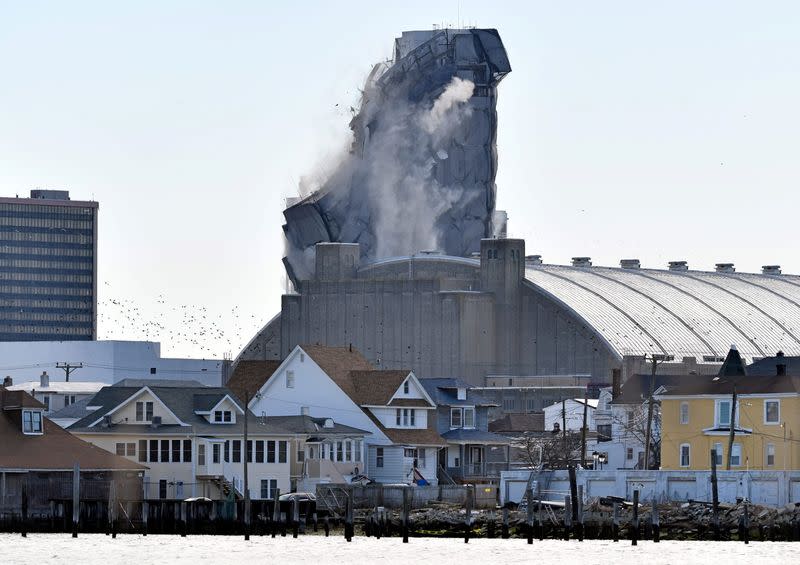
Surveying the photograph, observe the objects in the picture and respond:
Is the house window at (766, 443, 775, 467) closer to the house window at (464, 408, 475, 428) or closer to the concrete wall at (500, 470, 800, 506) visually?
the concrete wall at (500, 470, 800, 506)

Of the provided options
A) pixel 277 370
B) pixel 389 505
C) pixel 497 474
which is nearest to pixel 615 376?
pixel 497 474

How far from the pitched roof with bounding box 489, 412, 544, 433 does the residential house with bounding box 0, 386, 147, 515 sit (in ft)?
152

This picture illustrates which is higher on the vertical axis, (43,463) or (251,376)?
(251,376)

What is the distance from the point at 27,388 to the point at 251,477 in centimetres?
4339

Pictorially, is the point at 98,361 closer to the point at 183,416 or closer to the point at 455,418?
the point at 455,418

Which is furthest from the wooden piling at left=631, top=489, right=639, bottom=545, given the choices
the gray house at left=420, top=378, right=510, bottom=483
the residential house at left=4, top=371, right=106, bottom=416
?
the residential house at left=4, top=371, right=106, bottom=416

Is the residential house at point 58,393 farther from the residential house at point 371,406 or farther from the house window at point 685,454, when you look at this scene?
the house window at point 685,454

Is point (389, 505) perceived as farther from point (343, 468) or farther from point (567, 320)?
point (567, 320)

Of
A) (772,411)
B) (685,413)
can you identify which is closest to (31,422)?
(685,413)

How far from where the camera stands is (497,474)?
125875mm

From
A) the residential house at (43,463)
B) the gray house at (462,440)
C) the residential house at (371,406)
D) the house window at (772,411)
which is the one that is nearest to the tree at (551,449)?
the gray house at (462,440)

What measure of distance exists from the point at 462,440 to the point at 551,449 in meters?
8.63

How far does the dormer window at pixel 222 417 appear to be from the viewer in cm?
11119

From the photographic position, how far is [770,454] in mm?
106625
